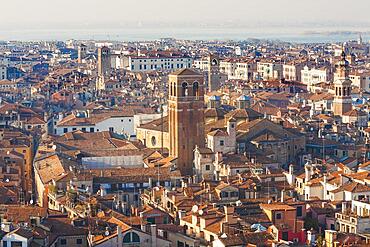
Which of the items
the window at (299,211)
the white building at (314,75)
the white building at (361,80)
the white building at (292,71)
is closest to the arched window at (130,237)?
the window at (299,211)

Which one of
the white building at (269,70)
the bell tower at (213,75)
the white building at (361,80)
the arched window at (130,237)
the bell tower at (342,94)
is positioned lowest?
the white building at (269,70)

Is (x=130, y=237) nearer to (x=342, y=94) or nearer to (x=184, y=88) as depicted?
(x=184, y=88)

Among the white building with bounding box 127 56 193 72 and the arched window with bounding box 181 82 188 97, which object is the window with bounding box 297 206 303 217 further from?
the white building with bounding box 127 56 193 72

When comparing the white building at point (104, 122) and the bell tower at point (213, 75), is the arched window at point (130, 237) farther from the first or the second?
the bell tower at point (213, 75)

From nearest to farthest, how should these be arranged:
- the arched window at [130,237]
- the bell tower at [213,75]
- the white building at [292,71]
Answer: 1. the arched window at [130,237]
2. the bell tower at [213,75]
3. the white building at [292,71]

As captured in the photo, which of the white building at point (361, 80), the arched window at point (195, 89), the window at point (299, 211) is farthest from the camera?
the white building at point (361, 80)

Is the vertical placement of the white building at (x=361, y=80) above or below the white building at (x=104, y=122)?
below

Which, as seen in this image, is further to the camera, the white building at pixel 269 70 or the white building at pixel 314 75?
the white building at pixel 269 70

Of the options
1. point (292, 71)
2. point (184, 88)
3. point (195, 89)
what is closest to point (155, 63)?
point (292, 71)

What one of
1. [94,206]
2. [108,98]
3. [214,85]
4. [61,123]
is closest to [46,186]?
[94,206]

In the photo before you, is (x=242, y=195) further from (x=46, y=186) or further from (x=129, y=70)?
(x=129, y=70)
